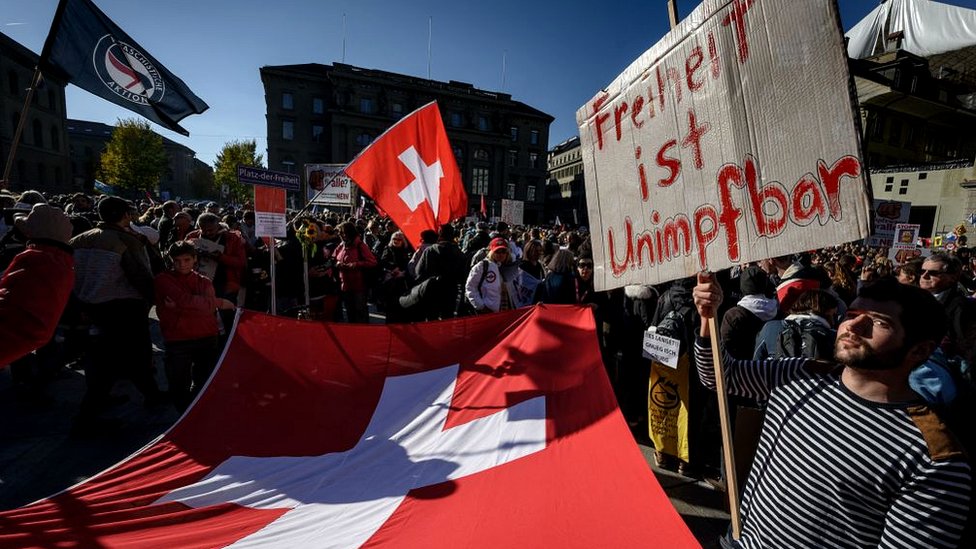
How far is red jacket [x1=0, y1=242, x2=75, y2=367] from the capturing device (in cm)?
171

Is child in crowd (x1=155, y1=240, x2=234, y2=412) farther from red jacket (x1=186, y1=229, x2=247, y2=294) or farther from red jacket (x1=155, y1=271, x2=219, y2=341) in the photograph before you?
red jacket (x1=186, y1=229, x2=247, y2=294)

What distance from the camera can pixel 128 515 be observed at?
7.02ft

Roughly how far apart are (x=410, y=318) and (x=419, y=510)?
396 cm

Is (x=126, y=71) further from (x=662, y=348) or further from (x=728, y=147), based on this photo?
(x=662, y=348)

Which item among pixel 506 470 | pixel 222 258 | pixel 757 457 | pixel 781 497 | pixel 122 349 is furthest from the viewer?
pixel 222 258

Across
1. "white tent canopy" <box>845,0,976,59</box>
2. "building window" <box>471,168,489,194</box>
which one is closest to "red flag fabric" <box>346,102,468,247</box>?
"white tent canopy" <box>845,0,976,59</box>

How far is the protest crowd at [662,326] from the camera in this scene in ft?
4.20

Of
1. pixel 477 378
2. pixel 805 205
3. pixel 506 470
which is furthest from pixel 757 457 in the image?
pixel 477 378

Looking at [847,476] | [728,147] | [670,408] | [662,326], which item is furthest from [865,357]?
[670,408]

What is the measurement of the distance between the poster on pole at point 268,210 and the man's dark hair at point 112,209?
62.5 inches

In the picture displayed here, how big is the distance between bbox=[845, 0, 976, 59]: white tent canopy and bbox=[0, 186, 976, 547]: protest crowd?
40.9 metres

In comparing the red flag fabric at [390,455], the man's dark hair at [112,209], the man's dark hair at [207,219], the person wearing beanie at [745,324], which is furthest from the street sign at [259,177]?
the person wearing beanie at [745,324]

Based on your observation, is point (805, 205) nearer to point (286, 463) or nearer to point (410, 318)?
point (286, 463)

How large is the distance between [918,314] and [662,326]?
2088 millimetres
